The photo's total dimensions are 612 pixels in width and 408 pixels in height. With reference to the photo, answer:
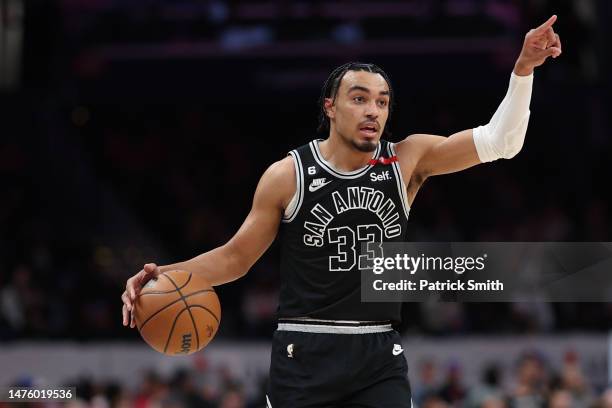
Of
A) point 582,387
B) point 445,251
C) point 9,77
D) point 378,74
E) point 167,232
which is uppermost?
point 9,77

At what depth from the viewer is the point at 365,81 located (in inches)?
244

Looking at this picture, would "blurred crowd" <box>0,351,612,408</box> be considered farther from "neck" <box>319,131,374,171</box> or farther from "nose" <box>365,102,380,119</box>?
"nose" <box>365,102,380,119</box>

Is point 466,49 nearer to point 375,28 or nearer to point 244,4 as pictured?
point 375,28

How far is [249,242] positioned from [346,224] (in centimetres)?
67

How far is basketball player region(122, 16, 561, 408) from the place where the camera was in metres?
5.89

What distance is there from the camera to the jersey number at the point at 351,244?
6.02 meters

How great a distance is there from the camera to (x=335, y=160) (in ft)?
20.5

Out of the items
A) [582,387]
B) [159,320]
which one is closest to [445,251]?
[159,320]

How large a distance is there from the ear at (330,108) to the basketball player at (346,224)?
1 cm

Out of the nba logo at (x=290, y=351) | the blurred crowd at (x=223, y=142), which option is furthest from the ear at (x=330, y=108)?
the blurred crowd at (x=223, y=142)

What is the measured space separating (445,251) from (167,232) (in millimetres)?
13086

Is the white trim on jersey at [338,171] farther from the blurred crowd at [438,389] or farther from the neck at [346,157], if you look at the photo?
the blurred crowd at [438,389]

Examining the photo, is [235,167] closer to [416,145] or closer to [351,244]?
[416,145]

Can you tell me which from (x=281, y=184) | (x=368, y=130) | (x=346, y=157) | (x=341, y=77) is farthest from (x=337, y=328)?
(x=341, y=77)
